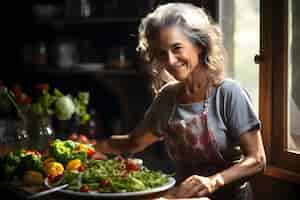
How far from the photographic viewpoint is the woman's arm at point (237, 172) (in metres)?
1.19

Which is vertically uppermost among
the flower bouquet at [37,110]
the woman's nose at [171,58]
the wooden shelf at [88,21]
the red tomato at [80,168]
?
the wooden shelf at [88,21]

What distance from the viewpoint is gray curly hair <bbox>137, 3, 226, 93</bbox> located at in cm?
129

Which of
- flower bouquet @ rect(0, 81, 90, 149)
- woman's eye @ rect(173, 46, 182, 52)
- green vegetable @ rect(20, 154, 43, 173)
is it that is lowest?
green vegetable @ rect(20, 154, 43, 173)

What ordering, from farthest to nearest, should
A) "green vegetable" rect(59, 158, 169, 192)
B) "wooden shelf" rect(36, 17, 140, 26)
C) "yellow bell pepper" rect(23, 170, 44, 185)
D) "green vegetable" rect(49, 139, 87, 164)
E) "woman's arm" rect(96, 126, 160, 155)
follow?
1. "wooden shelf" rect(36, 17, 140, 26)
2. "woman's arm" rect(96, 126, 160, 155)
3. "green vegetable" rect(49, 139, 87, 164)
4. "yellow bell pepper" rect(23, 170, 44, 185)
5. "green vegetable" rect(59, 158, 169, 192)

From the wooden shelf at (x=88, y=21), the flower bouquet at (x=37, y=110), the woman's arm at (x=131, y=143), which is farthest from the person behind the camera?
the wooden shelf at (x=88, y=21)

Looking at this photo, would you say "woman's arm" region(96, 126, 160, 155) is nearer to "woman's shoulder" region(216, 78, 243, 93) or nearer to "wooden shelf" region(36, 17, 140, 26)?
"woman's shoulder" region(216, 78, 243, 93)

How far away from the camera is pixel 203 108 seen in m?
1.31

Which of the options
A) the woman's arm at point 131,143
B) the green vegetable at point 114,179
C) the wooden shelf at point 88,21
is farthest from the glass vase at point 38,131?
the wooden shelf at point 88,21

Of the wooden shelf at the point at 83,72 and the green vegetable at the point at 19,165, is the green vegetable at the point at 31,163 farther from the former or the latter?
the wooden shelf at the point at 83,72

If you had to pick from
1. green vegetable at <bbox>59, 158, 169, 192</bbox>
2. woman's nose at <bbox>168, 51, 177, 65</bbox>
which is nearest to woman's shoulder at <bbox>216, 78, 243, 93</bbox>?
woman's nose at <bbox>168, 51, 177, 65</bbox>

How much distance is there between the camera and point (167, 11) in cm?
129

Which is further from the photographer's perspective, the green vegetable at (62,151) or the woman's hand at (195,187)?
the green vegetable at (62,151)

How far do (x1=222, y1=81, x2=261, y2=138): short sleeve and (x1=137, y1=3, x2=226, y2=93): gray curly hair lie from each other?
44 millimetres

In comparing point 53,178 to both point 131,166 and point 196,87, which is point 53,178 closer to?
point 131,166
